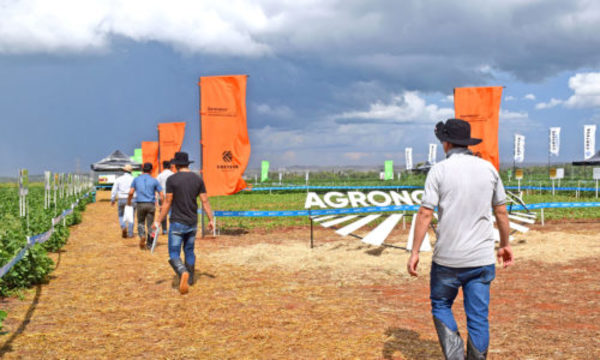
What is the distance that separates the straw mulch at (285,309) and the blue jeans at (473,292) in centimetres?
110

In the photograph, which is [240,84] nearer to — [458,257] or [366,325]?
[366,325]

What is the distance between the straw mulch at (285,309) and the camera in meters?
5.12

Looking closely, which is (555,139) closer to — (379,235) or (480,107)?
(480,107)

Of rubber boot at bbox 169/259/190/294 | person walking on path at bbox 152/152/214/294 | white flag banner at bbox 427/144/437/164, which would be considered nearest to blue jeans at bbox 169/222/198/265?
person walking on path at bbox 152/152/214/294

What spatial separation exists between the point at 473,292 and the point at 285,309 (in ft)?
10.7

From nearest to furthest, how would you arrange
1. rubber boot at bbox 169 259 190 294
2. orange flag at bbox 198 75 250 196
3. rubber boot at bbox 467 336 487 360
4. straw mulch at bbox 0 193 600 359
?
rubber boot at bbox 467 336 487 360 → straw mulch at bbox 0 193 600 359 → rubber boot at bbox 169 259 190 294 → orange flag at bbox 198 75 250 196

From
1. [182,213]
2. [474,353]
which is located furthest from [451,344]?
[182,213]

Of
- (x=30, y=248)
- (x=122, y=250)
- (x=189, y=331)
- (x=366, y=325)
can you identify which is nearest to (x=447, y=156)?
(x=366, y=325)

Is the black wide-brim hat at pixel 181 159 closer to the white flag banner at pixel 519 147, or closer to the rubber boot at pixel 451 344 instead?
the rubber boot at pixel 451 344

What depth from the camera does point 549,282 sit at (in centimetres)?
801

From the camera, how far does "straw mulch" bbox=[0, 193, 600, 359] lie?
5117 millimetres

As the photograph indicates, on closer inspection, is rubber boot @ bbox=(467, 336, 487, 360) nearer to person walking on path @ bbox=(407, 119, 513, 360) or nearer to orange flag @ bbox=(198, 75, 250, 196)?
person walking on path @ bbox=(407, 119, 513, 360)

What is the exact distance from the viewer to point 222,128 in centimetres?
1403

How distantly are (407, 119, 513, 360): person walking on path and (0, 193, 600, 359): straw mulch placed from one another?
43.0 inches
